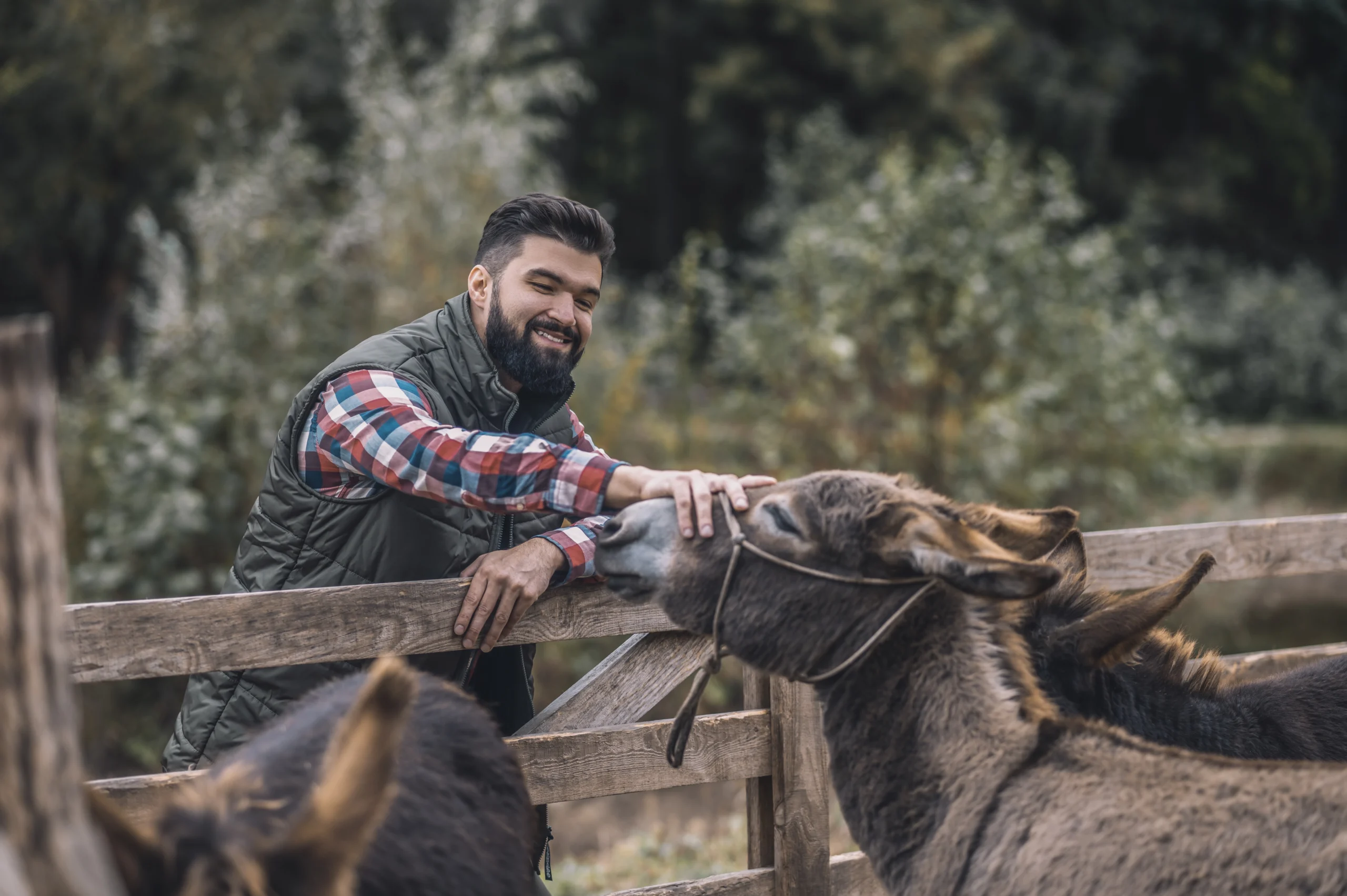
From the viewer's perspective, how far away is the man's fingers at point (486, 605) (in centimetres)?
293

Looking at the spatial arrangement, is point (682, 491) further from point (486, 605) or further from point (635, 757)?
point (635, 757)

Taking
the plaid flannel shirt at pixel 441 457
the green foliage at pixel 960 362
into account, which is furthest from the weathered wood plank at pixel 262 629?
the green foliage at pixel 960 362

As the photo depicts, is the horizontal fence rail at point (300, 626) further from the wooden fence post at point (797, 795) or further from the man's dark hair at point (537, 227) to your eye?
the man's dark hair at point (537, 227)

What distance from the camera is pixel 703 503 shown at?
271cm

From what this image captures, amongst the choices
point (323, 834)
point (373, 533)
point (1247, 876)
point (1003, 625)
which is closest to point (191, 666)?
point (373, 533)

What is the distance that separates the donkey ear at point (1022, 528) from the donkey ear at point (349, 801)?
1583 millimetres

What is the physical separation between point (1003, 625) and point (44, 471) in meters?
2.12

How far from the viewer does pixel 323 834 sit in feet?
5.33

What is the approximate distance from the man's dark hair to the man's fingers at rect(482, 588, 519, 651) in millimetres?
994

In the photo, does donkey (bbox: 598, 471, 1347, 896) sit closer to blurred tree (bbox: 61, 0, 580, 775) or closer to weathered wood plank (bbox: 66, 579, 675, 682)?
weathered wood plank (bbox: 66, 579, 675, 682)

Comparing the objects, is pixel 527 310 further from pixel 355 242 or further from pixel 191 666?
pixel 355 242

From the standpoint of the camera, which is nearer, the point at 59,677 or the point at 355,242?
the point at 59,677

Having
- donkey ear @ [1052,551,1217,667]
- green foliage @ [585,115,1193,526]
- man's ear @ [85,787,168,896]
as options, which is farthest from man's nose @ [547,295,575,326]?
green foliage @ [585,115,1193,526]

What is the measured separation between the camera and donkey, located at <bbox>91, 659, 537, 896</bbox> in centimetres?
162
